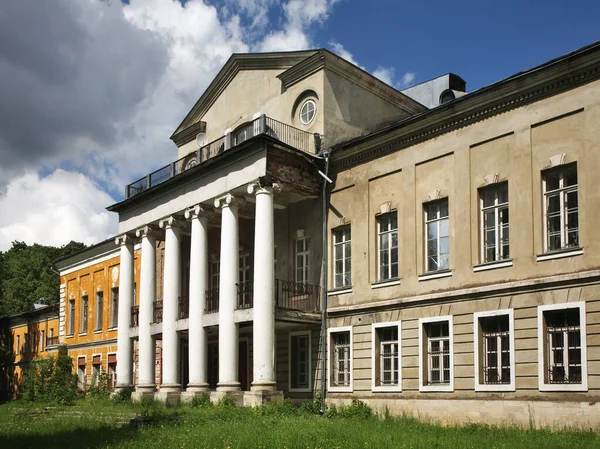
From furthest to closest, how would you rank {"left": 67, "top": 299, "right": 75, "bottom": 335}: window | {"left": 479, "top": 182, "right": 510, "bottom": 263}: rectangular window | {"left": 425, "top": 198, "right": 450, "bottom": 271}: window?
1. {"left": 67, "top": 299, "right": 75, "bottom": 335}: window
2. {"left": 425, "top": 198, "right": 450, "bottom": 271}: window
3. {"left": 479, "top": 182, "right": 510, "bottom": 263}: rectangular window

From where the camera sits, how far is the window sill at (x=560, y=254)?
18256 mm

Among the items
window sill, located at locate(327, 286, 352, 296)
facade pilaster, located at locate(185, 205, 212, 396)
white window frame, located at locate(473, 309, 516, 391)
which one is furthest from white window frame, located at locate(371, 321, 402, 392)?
facade pilaster, located at locate(185, 205, 212, 396)

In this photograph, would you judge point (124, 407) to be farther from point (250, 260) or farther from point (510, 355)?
point (510, 355)

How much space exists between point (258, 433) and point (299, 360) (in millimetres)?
9557

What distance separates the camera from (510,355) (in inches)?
762

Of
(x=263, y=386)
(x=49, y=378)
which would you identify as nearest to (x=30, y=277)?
(x=49, y=378)

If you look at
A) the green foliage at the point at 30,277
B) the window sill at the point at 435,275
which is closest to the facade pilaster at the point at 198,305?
the window sill at the point at 435,275

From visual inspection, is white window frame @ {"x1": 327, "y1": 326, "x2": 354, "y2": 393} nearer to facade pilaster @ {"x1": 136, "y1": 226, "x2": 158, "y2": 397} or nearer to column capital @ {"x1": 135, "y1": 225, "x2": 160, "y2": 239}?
facade pilaster @ {"x1": 136, "y1": 226, "x2": 158, "y2": 397}

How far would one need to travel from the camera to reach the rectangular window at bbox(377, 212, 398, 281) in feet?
77.8

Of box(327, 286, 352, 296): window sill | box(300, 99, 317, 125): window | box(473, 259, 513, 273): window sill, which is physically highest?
box(300, 99, 317, 125): window

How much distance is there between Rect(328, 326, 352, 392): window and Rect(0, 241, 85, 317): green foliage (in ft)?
142

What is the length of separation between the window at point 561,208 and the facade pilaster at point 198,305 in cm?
1252

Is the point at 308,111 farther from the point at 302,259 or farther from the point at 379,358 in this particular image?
the point at 379,358

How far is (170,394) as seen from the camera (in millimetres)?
27750
